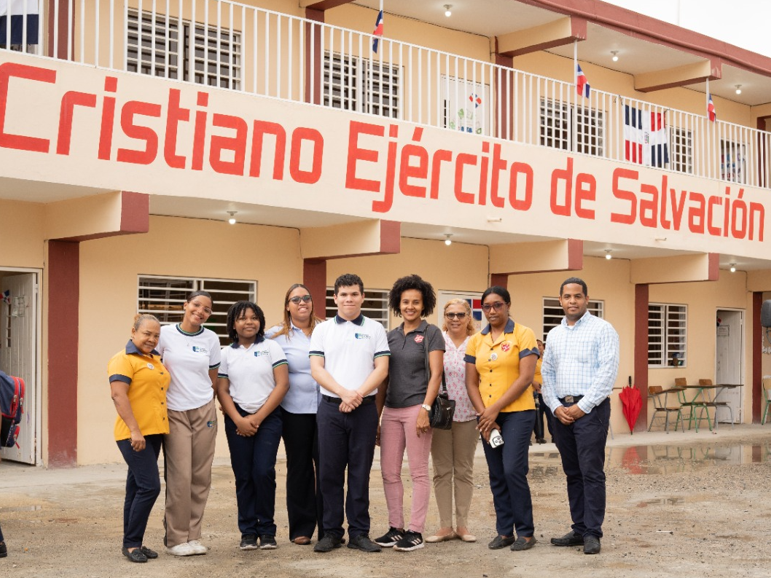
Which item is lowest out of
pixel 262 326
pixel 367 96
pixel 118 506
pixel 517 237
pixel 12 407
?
pixel 118 506

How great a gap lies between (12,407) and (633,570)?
428cm

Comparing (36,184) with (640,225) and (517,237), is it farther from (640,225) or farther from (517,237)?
(640,225)

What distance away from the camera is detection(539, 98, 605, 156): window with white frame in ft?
56.0

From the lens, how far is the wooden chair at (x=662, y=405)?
19156 mm

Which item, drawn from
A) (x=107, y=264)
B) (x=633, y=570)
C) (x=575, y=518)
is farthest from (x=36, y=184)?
(x=633, y=570)

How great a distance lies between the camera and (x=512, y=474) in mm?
7441

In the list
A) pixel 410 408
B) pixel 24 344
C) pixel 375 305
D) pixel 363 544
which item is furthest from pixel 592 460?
pixel 375 305

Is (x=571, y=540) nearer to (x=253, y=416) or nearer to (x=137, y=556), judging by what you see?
(x=253, y=416)

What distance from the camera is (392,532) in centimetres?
750

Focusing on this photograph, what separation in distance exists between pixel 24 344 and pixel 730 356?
585 inches

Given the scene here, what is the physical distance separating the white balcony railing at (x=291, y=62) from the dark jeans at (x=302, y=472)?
16.7 ft

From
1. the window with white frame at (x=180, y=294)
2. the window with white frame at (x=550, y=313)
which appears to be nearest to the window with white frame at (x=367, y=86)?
the window with white frame at (x=180, y=294)

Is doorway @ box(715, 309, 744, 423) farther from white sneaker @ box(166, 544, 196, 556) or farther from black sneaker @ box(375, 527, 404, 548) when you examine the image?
white sneaker @ box(166, 544, 196, 556)

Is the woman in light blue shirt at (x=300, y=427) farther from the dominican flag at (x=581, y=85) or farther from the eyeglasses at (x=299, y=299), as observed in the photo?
the dominican flag at (x=581, y=85)
